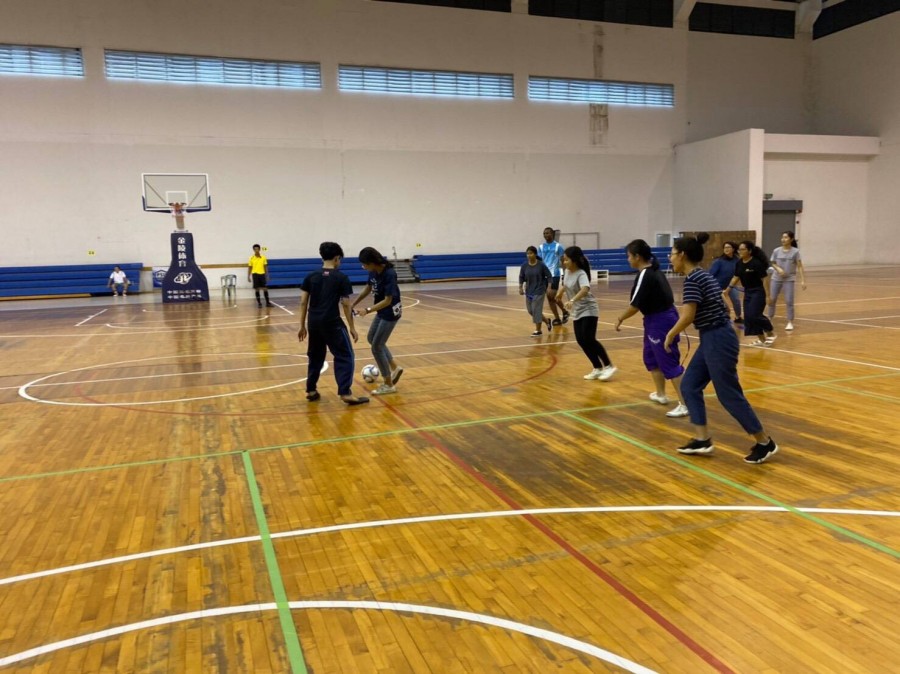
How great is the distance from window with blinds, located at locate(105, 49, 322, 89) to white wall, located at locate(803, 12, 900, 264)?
74.9 feet

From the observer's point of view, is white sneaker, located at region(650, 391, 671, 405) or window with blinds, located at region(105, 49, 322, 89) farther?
window with blinds, located at region(105, 49, 322, 89)

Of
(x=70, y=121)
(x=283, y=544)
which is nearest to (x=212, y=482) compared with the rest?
(x=283, y=544)

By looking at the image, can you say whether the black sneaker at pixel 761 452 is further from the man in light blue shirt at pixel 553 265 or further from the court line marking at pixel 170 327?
the court line marking at pixel 170 327

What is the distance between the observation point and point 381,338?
7.81 metres

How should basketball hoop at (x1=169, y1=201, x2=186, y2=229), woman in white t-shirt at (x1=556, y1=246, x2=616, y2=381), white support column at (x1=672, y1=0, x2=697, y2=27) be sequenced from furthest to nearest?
1. white support column at (x1=672, y1=0, x2=697, y2=27)
2. basketball hoop at (x1=169, y1=201, x2=186, y2=229)
3. woman in white t-shirt at (x1=556, y1=246, x2=616, y2=381)

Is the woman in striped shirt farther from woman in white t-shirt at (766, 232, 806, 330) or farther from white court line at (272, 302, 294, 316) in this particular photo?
white court line at (272, 302, 294, 316)

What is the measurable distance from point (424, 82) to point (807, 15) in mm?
18955

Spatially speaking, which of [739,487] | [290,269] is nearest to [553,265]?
[739,487]

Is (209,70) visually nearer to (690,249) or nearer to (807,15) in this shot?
(690,249)

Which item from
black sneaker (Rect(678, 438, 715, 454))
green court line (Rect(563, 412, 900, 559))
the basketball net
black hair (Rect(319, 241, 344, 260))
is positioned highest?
the basketball net

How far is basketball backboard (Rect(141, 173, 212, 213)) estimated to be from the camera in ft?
76.5

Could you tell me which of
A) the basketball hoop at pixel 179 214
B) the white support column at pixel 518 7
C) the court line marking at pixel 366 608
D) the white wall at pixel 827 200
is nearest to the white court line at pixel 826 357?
the court line marking at pixel 366 608

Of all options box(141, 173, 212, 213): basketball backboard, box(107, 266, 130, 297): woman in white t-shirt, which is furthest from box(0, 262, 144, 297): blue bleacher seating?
box(141, 173, 212, 213): basketball backboard

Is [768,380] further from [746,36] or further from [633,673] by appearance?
[746,36]
